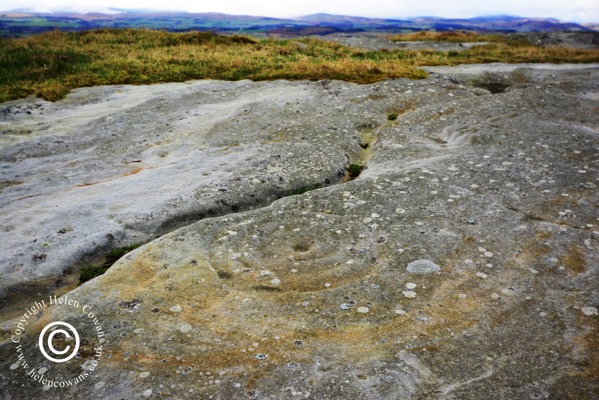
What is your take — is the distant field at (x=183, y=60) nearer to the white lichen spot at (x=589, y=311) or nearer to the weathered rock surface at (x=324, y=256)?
the weathered rock surface at (x=324, y=256)

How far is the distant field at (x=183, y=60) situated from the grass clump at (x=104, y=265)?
53.2ft

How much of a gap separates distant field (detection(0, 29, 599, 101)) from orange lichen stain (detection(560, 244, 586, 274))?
15489 mm

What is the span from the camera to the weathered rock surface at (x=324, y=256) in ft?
17.5

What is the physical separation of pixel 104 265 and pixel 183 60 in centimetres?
2427

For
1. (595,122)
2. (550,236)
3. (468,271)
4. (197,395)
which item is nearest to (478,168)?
(550,236)

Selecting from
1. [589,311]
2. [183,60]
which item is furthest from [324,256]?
[183,60]

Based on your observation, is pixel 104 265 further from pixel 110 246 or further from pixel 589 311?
pixel 589 311

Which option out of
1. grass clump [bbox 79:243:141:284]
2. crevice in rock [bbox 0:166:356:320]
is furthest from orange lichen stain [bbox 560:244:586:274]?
grass clump [bbox 79:243:141:284]

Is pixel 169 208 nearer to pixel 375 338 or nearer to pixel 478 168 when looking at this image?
pixel 375 338

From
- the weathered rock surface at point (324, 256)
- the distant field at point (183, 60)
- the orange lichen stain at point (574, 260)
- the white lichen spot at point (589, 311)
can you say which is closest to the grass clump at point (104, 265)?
the weathered rock surface at point (324, 256)

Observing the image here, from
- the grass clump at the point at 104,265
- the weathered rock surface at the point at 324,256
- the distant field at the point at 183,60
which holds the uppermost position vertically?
the distant field at the point at 183,60

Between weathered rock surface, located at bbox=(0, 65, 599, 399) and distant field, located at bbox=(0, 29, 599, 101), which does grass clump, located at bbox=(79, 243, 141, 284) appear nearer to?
weathered rock surface, located at bbox=(0, 65, 599, 399)

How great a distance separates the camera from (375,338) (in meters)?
5.82

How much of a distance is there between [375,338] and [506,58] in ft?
100
